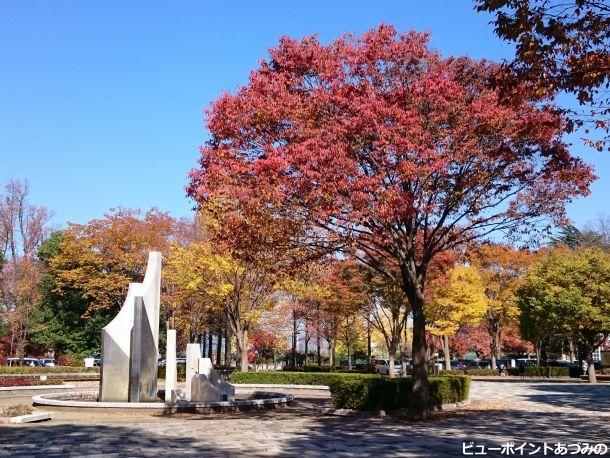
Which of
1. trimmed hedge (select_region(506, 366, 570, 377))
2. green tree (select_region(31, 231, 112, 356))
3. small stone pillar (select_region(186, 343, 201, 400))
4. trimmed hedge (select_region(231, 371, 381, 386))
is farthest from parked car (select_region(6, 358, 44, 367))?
trimmed hedge (select_region(506, 366, 570, 377))

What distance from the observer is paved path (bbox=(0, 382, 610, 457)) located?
9.70m

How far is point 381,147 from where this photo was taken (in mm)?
13961

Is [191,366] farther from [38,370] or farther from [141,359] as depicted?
[38,370]

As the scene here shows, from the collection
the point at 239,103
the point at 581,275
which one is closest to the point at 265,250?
the point at 239,103

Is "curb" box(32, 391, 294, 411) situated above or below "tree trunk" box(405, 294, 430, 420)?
below

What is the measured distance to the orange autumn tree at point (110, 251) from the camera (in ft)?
136

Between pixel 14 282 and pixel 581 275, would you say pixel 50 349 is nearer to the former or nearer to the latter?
pixel 14 282

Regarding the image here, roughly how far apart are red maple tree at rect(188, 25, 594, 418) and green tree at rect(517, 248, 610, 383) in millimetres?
21582

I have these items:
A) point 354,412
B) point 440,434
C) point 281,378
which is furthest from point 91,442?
point 281,378

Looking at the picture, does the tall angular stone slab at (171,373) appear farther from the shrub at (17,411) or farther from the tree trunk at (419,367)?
the tree trunk at (419,367)

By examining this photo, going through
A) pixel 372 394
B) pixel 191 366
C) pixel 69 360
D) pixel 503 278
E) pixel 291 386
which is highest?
pixel 503 278

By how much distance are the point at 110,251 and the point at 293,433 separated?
32.8m

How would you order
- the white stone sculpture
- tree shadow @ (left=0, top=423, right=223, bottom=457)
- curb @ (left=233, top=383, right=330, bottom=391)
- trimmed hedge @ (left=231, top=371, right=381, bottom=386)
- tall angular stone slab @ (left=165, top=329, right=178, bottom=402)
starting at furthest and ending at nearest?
trimmed hedge @ (left=231, top=371, right=381, bottom=386), curb @ (left=233, top=383, right=330, bottom=391), tall angular stone slab @ (left=165, top=329, right=178, bottom=402), the white stone sculpture, tree shadow @ (left=0, top=423, right=223, bottom=457)

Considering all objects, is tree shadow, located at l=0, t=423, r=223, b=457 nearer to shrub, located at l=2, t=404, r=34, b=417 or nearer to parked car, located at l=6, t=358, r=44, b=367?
shrub, located at l=2, t=404, r=34, b=417
